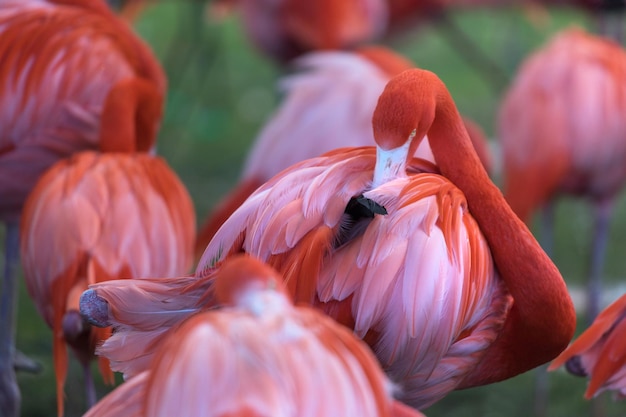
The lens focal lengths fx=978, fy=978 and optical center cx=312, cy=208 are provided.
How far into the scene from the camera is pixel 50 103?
2.54 metres

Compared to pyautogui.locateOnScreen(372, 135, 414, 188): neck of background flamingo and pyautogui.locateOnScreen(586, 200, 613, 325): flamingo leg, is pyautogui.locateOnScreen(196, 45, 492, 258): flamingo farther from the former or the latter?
pyautogui.locateOnScreen(372, 135, 414, 188): neck of background flamingo

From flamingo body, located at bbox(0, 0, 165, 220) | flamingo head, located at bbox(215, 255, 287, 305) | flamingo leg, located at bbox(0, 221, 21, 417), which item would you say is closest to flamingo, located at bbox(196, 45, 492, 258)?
flamingo body, located at bbox(0, 0, 165, 220)

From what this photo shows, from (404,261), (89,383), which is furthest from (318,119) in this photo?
(404,261)

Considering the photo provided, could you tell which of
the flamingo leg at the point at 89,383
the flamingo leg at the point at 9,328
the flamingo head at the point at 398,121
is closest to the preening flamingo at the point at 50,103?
the flamingo leg at the point at 9,328

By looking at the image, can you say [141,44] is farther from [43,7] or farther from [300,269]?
[300,269]

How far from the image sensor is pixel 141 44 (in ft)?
9.12

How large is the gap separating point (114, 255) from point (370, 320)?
2.24ft

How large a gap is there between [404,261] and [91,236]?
2.53 ft

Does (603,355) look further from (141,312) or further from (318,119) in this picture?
(318,119)

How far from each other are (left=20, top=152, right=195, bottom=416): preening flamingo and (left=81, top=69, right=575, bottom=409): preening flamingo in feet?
1.10

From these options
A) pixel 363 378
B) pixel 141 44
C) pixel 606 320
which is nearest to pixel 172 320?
pixel 363 378

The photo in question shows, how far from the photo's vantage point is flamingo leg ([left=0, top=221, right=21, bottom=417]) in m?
2.47

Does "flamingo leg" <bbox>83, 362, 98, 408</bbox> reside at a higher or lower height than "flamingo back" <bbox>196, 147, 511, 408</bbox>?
lower

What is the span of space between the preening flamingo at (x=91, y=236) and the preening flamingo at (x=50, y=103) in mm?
195
